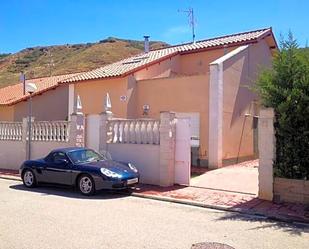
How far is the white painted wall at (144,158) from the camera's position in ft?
41.3

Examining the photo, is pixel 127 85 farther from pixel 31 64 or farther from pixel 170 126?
pixel 31 64

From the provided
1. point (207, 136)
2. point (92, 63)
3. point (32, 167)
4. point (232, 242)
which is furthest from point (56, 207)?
point (92, 63)

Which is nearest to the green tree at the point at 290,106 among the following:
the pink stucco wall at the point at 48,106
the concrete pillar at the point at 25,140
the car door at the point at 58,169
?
the car door at the point at 58,169

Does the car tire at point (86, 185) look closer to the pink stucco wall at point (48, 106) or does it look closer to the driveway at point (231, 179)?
the driveway at point (231, 179)

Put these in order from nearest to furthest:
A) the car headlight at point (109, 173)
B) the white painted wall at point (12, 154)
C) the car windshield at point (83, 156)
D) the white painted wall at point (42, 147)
→ the car headlight at point (109, 173), the car windshield at point (83, 156), the white painted wall at point (42, 147), the white painted wall at point (12, 154)

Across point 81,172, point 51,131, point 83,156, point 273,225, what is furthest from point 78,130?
point 273,225

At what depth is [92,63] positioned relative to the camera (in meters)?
61.6

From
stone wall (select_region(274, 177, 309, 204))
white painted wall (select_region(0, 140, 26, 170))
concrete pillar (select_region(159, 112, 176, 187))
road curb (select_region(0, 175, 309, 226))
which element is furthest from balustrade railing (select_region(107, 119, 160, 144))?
white painted wall (select_region(0, 140, 26, 170))

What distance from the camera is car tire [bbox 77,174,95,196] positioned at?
429 inches

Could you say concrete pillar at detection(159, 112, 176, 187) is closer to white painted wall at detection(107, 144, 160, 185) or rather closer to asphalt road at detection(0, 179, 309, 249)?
white painted wall at detection(107, 144, 160, 185)

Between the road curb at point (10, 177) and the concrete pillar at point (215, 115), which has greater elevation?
the concrete pillar at point (215, 115)

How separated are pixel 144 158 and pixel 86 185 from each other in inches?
96.8

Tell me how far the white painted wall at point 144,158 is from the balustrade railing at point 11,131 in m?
5.67

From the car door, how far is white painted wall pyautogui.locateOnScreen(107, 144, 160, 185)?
2275 mm
